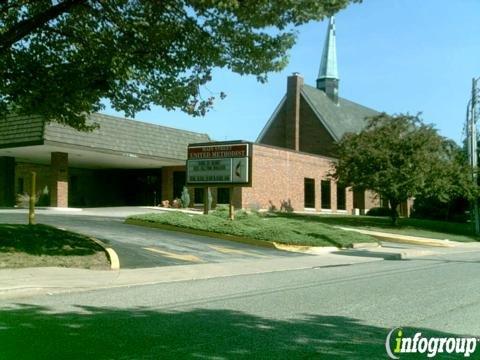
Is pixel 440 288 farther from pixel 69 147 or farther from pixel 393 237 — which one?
pixel 69 147

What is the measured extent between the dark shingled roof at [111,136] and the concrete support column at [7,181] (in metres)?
4.62

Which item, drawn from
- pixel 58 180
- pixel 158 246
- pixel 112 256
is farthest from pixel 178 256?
pixel 58 180

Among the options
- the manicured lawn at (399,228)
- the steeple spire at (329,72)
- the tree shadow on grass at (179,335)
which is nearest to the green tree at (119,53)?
the tree shadow on grass at (179,335)

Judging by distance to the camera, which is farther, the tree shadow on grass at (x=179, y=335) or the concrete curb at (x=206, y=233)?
the concrete curb at (x=206, y=233)

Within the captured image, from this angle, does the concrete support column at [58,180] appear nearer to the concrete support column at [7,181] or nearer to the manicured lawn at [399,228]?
the concrete support column at [7,181]

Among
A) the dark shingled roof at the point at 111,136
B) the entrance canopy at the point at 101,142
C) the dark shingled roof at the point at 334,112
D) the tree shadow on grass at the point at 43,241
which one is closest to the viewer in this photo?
the tree shadow on grass at the point at 43,241

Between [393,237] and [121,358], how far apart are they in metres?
23.3

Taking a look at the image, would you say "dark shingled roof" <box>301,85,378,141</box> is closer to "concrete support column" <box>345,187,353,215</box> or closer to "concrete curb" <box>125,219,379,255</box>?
"concrete support column" <box>345,187,353,215</box>

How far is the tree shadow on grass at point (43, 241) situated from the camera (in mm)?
13883

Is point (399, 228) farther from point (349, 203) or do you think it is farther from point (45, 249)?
point (45, 249)

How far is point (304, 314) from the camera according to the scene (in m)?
8.62

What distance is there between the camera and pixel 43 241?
14.8 meters

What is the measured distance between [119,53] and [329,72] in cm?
4641

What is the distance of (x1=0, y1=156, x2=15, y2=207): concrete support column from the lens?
35.9m
